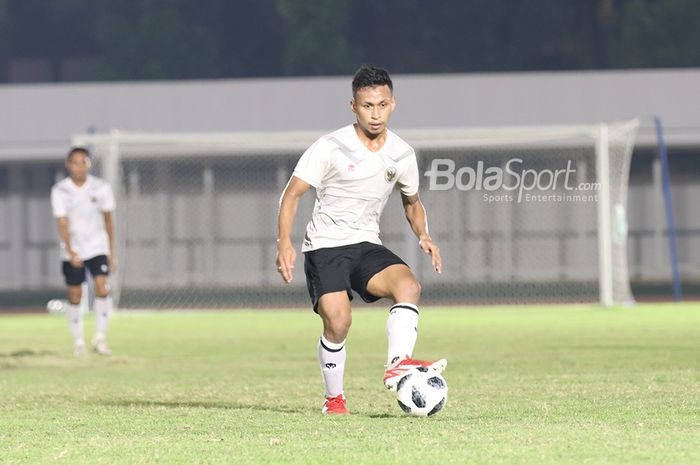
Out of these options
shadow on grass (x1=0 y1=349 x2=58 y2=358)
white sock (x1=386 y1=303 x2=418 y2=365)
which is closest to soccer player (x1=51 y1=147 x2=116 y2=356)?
shadow on grass (x1=0 y1=349 x2=58 y2=358)

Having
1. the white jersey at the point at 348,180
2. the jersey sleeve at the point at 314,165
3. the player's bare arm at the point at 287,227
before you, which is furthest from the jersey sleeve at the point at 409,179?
the player's bare arm at the point at 287,227

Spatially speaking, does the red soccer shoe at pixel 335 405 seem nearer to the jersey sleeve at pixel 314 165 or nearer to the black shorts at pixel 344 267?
the black shorts at pixel 344 267

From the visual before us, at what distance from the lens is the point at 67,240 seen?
1450cm

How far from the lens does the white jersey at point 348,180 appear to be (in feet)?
26.9

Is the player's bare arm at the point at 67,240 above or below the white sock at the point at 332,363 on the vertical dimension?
above

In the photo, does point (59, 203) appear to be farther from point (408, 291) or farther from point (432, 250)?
point (408, 291)

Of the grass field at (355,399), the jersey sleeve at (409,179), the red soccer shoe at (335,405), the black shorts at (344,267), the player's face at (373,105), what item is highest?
the player's face at (373,105)

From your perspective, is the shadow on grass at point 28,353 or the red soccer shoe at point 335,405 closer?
the red soccer shoe at point 335,405

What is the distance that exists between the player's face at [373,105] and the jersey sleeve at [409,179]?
0.39 m

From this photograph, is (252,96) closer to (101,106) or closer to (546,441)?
(101,106)

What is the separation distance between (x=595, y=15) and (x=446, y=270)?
2454 cm

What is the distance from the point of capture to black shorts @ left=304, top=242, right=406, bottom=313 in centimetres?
826

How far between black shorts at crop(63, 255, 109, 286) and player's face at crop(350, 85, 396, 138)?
7.04m

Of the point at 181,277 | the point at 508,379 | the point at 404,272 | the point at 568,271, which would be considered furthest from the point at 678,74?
the point at 404,272
